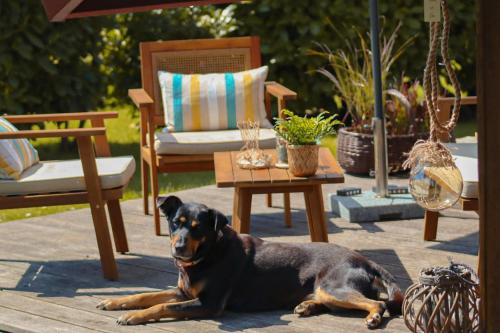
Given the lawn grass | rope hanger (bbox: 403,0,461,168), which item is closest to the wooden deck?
rope hanger (bbox: 403,0,461,168)

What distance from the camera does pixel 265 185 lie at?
4520mm

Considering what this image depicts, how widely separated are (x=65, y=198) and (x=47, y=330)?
84 cm

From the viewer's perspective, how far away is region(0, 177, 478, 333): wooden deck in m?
3.80

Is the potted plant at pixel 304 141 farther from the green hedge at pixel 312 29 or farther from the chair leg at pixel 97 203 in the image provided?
the green hedge at pixel 312 29

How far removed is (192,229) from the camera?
12.4 feet

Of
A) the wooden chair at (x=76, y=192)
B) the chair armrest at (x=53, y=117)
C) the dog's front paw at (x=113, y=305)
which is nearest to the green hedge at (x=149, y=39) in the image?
the chair armrest at (x=53, y=117)

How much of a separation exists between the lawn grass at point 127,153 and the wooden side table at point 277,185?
2058 mm

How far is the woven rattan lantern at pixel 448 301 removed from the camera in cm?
329

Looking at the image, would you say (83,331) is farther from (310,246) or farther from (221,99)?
(221,99)

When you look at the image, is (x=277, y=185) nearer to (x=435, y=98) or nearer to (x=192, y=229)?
(x=192, y=229)

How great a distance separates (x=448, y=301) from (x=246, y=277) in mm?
879

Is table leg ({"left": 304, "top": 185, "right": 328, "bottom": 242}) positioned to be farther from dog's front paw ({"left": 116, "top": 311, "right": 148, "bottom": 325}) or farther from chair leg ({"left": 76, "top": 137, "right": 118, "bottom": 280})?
dog's front paw ({"left": 116, "top": 311, "right": 148, "bottom": 325})

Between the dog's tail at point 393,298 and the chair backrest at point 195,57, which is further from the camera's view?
the chair backrest at point 195,57

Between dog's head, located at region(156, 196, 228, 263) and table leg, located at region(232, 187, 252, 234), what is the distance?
0.77 meters
